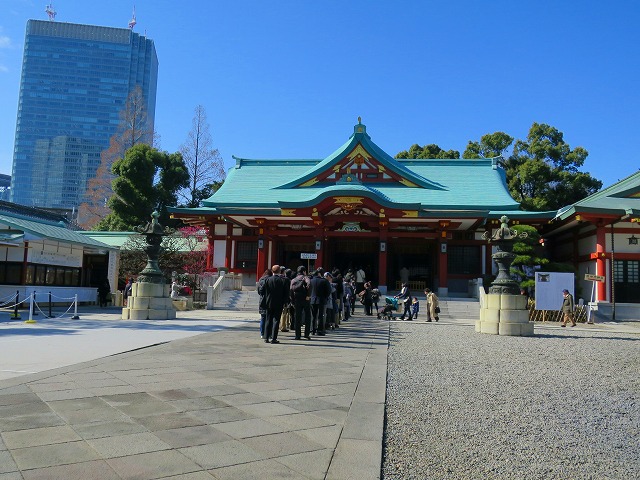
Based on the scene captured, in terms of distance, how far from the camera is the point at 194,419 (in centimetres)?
404

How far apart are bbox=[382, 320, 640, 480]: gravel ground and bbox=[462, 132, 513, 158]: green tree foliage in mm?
30449

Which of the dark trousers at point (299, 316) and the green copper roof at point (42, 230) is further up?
the green copper roof at point (42, 230)

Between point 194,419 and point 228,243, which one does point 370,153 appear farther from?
point 194,419

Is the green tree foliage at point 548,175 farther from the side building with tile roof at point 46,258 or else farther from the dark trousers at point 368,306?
the side building with tile roof at point 46,258

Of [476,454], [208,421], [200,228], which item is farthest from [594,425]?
[200,228]

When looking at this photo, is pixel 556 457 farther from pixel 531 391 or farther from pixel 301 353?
pixel 301 353

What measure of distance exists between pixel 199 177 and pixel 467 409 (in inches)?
1409

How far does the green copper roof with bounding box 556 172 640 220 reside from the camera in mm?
19297

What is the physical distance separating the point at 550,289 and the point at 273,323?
40.1 ft

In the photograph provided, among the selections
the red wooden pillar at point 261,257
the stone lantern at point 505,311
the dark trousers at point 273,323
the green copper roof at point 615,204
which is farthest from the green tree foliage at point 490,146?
the dark trousers at point 273,323

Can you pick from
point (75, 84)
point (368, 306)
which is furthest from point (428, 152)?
point (75, 84)

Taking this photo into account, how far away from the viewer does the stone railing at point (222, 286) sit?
68.3 ft

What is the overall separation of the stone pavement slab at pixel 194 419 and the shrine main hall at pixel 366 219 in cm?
1623

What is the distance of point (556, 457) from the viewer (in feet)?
11.7
